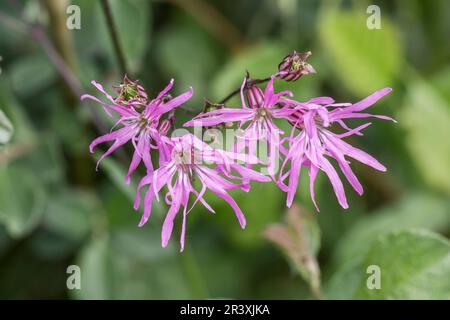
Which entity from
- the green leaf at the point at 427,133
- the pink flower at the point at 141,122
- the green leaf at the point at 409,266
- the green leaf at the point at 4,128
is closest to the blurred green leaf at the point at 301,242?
the green leaf at the point at 409,266

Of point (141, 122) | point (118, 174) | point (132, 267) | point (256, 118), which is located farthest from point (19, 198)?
point (256, 118)

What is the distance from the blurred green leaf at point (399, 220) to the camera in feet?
5.58

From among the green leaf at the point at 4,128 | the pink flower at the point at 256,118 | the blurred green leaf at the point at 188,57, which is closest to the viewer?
the pink flower at the point at 256,118

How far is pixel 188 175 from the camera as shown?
97 centimetres

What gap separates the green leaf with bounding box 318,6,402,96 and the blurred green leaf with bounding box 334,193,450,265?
0.32m

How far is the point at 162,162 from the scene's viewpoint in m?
0.93

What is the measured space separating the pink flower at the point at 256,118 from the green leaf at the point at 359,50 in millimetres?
882

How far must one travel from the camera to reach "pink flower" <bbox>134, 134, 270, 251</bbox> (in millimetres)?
903

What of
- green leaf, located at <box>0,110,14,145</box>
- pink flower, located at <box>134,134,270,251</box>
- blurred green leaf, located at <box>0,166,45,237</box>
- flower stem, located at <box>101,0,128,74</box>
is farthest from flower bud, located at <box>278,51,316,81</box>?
blurred green leaf, located at <box>0,166,45,237</box>

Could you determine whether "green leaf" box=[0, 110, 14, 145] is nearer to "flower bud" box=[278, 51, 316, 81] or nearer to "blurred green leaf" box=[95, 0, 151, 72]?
"blurred green leaf" box=[95, 0, 151, 72]

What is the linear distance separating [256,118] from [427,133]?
3.22ft

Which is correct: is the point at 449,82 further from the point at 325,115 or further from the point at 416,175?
the point at 325,115

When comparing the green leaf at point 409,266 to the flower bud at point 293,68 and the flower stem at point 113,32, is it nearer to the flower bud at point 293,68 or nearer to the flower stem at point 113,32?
the flower bud at point 293,68
